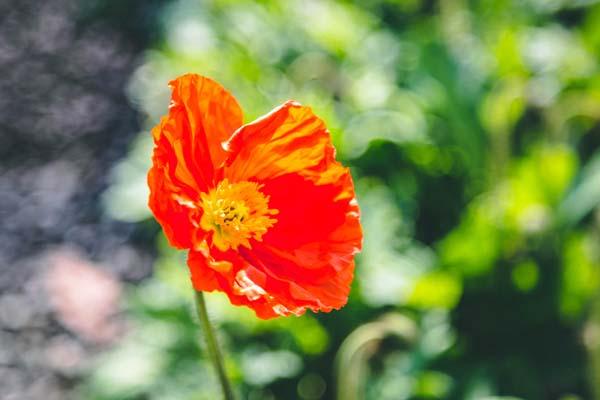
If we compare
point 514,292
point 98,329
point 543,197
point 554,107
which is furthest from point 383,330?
point 98,329

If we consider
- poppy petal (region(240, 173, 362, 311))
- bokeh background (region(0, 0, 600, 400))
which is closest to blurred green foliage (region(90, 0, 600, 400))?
bokeh background (region(0, 0, 600, 400))

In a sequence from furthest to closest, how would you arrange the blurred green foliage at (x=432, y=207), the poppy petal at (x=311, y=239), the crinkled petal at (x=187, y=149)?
the blurred green foliage at (x=432, y=207)
the poppy petal at (x=311, y=239)
the crinkled petal at (x=187, y=149)

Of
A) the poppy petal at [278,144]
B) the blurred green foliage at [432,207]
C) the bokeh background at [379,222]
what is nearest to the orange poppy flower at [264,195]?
the poppy petal at [278,144]

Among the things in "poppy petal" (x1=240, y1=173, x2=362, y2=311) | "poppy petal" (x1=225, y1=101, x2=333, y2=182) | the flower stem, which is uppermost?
"poppy petal" (x1=225, y1=101, x2=333, y2=182)

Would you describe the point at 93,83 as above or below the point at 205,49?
above

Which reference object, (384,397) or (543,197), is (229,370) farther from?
(543,197)

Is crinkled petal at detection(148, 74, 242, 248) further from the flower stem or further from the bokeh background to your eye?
the bokeh background

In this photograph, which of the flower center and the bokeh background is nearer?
the flower center

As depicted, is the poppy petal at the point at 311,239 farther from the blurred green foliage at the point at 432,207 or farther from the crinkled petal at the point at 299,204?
the blurred green foliage at the point at 432,207
